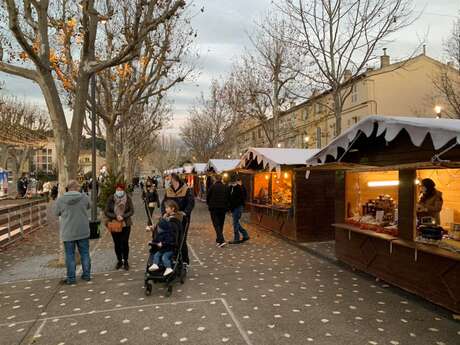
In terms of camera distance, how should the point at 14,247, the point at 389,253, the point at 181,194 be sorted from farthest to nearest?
the point at 14,247 → the point at 181,194 → the point at 389,253

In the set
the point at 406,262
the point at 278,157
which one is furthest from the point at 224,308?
the point at 278,157

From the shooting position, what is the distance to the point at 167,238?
6.22 meters

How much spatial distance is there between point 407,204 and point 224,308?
3529mm

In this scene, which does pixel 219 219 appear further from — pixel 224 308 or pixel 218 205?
pixel 224 308

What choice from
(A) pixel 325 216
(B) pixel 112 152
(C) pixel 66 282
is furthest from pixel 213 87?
(C) pixel 66 282

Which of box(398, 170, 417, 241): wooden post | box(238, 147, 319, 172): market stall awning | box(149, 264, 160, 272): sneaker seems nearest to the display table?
box(398, 170, 417, 241): wooden post

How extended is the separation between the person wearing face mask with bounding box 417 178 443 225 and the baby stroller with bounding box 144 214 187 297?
4.19 metres

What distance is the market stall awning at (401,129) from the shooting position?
4281 mm

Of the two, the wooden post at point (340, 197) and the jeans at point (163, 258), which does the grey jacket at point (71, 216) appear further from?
the wooden post at point (340, 197)

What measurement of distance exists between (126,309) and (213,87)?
3251cm

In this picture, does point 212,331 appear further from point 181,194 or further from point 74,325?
point 181,194

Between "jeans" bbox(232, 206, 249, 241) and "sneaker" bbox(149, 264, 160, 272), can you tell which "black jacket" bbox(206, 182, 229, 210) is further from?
"sneaker" bbox(149, 264, 160, 272)

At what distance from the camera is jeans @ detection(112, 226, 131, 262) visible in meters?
7.42

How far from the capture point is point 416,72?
33531 millimetres
